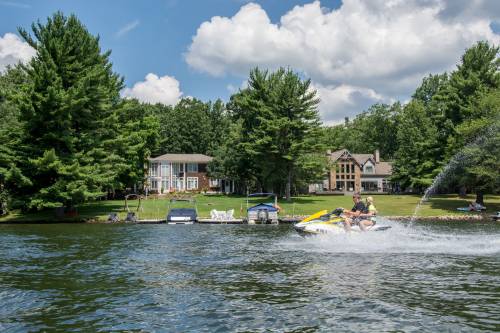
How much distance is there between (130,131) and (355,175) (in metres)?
62.0

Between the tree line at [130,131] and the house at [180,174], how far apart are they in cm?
981

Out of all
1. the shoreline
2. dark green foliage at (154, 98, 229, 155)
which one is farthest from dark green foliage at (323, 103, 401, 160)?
the shoreline

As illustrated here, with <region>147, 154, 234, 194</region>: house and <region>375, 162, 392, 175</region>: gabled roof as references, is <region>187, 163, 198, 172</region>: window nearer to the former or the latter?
<region>147, 154, 234, 194</region>: house

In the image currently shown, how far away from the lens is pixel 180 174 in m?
99.9

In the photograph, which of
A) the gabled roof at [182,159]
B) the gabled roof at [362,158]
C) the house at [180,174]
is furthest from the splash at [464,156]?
the gabled roof at [362,158]

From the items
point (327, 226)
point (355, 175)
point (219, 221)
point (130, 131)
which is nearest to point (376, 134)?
point (355, 175)

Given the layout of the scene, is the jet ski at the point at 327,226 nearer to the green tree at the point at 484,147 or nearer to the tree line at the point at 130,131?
the tree line at the point at 130,131

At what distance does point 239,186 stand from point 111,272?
250 ft

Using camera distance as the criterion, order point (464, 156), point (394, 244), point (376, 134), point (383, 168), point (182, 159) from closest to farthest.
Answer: point (394, 244)
point (464, 156)
point (182, 159)
point (383, 168)
point (376, 134)

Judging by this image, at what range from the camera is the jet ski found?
88.5 feet

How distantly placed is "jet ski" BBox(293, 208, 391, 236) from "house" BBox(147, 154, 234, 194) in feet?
232

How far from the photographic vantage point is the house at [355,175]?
4335 inches

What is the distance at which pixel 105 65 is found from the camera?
55250 millimetres

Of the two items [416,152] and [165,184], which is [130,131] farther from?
[416,152]
